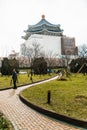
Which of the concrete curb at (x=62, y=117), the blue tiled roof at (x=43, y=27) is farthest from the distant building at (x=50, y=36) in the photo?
the concrete curb at (x=62, y=117)

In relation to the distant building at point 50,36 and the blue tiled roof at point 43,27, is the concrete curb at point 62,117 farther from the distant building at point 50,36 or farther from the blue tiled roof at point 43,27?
the blue tiled roof at point 43,27

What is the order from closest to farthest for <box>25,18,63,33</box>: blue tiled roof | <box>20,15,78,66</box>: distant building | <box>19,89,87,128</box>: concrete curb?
<box>19,89,87,128</box>: concrete curb
<box>20,15,78,66</box>: distant building
<box>25,18,63,33</box>: blue tiled roof

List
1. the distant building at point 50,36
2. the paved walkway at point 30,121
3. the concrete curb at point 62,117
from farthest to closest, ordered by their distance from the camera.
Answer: the distant building at point 50,36
the concrete curb at point 62,117
the paved walkway at point 30,121

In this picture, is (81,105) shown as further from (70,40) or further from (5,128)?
(70,40)

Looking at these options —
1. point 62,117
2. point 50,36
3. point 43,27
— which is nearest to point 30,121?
point 62,117

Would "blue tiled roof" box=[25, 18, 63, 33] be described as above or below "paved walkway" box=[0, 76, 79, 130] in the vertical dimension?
above

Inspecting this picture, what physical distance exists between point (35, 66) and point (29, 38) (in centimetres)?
7881

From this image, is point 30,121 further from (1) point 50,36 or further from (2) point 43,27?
(1) point 50,36

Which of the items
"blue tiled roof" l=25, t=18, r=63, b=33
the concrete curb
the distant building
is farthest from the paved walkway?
"blue tiled roof" l=25, t=18, r=63, b=33

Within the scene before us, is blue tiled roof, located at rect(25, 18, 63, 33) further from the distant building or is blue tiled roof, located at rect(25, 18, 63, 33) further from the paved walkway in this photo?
the paved walkway

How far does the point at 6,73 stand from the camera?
54.1m

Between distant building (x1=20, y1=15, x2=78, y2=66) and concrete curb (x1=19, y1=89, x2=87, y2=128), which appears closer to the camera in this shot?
concrete curb (x1=19, y1=89, x2=87, y2=128)

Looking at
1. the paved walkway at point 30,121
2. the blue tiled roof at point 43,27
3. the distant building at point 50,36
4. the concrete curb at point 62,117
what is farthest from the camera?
the blue tiled roof at point 43,27

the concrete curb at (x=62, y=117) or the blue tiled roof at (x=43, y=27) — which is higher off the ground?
the blue tiled roof at (x=43, y=27)
